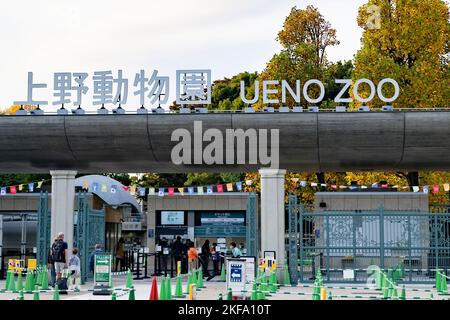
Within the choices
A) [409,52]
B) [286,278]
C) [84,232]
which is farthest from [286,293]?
[409,52]

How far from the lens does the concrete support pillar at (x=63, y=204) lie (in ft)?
101

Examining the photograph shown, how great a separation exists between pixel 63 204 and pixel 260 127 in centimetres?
810

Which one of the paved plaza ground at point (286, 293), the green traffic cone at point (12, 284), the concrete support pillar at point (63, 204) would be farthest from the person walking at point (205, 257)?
the green traffic cone at point (12, 284)

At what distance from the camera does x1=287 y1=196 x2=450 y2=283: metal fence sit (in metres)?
31.5

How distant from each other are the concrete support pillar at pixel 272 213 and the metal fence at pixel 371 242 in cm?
75

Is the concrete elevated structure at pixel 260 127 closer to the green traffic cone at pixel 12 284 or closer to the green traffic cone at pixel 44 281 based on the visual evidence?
the green traffic cone at pixel 44 281

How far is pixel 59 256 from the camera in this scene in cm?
2645

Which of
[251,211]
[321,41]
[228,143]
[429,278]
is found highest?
[321,41]

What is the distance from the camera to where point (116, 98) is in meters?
29.3

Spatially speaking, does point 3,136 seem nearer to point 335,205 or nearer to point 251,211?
point 251,211

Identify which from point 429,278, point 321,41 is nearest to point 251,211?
point 429,278

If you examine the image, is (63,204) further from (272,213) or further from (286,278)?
(286,278)
